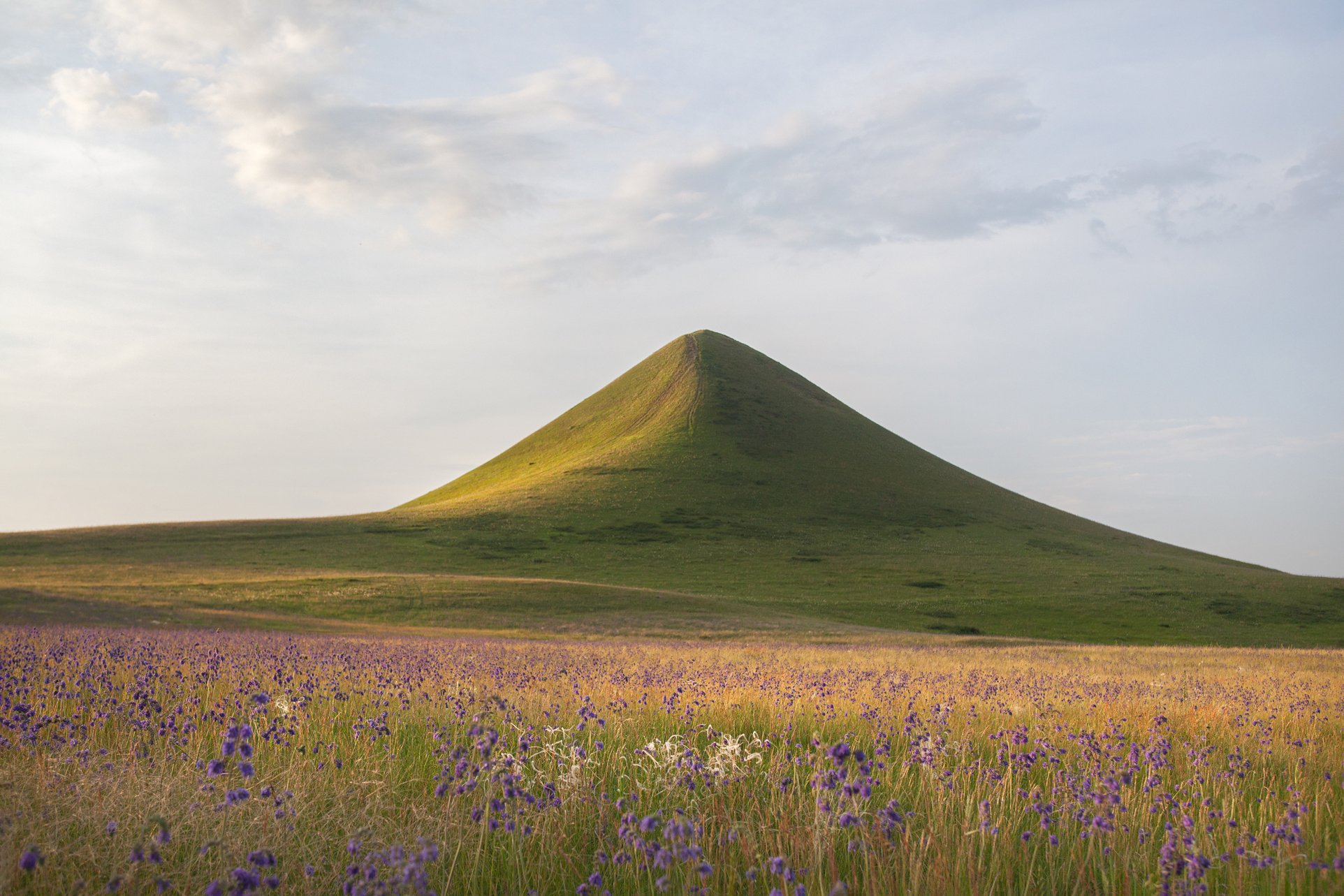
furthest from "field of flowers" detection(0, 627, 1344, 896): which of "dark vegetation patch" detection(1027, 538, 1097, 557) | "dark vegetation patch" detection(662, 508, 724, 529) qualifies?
"dark vegetation patch" detection(1027, 538, 1097, 557)

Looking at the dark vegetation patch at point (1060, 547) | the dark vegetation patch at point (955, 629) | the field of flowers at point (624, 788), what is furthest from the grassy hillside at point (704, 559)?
the field of flowers at point (624, 788)

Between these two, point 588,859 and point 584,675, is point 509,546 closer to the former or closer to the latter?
point 584,675

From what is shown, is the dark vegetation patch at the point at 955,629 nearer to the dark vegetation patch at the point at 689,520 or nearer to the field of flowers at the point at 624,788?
the dark vegetation patch at the point at 689,520

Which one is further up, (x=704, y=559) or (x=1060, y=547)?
(x=1060, y=547)

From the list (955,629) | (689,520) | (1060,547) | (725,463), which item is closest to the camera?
(955,629)

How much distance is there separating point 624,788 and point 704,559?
6995cm

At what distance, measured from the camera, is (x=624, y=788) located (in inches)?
236

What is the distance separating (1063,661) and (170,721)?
24249mm

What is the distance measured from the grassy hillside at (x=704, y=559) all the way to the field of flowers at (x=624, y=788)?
28.6 metres

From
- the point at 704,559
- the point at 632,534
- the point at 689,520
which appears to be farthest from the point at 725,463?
the point at 704,559

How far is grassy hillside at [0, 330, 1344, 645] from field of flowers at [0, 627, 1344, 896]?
93.7 feet

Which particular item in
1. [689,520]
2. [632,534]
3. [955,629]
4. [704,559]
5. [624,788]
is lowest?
[955,629]

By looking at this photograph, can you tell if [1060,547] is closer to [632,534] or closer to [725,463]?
[725,463]

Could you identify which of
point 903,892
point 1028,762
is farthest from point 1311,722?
point 903,892
